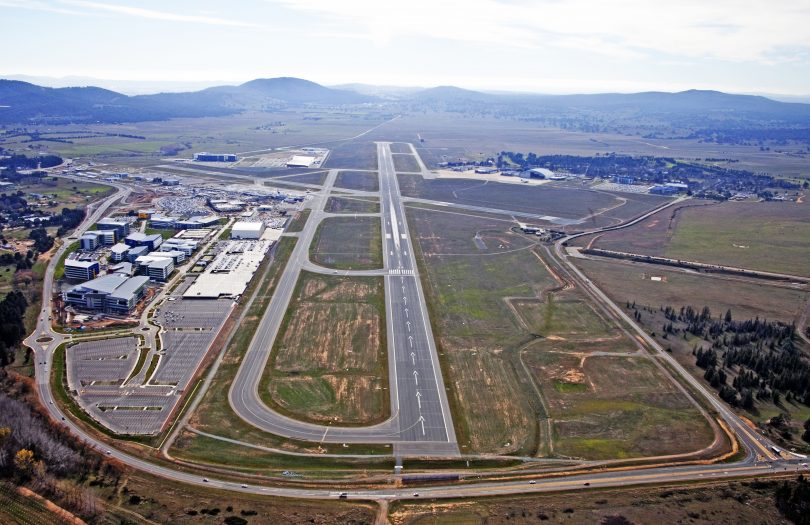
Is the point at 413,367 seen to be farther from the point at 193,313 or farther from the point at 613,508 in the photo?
the point at 193,313

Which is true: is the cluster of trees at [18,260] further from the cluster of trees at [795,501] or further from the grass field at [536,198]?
the cluster of trees at [795,501]

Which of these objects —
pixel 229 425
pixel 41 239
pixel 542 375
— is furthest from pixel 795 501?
pixel 41 239

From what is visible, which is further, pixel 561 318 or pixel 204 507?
pixel 561 318

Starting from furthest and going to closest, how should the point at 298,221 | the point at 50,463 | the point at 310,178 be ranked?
the point at 310,178 → the point at 298,221 → the point at 50,463

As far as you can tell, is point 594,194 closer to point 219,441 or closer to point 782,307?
point 782,307

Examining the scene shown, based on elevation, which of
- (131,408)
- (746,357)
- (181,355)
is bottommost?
(131,408)

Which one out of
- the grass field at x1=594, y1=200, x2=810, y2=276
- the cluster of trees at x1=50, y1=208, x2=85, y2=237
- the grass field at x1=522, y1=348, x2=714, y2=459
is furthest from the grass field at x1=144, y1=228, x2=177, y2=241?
the grass field at x1=594, y1=200, x2=810, y2=276
